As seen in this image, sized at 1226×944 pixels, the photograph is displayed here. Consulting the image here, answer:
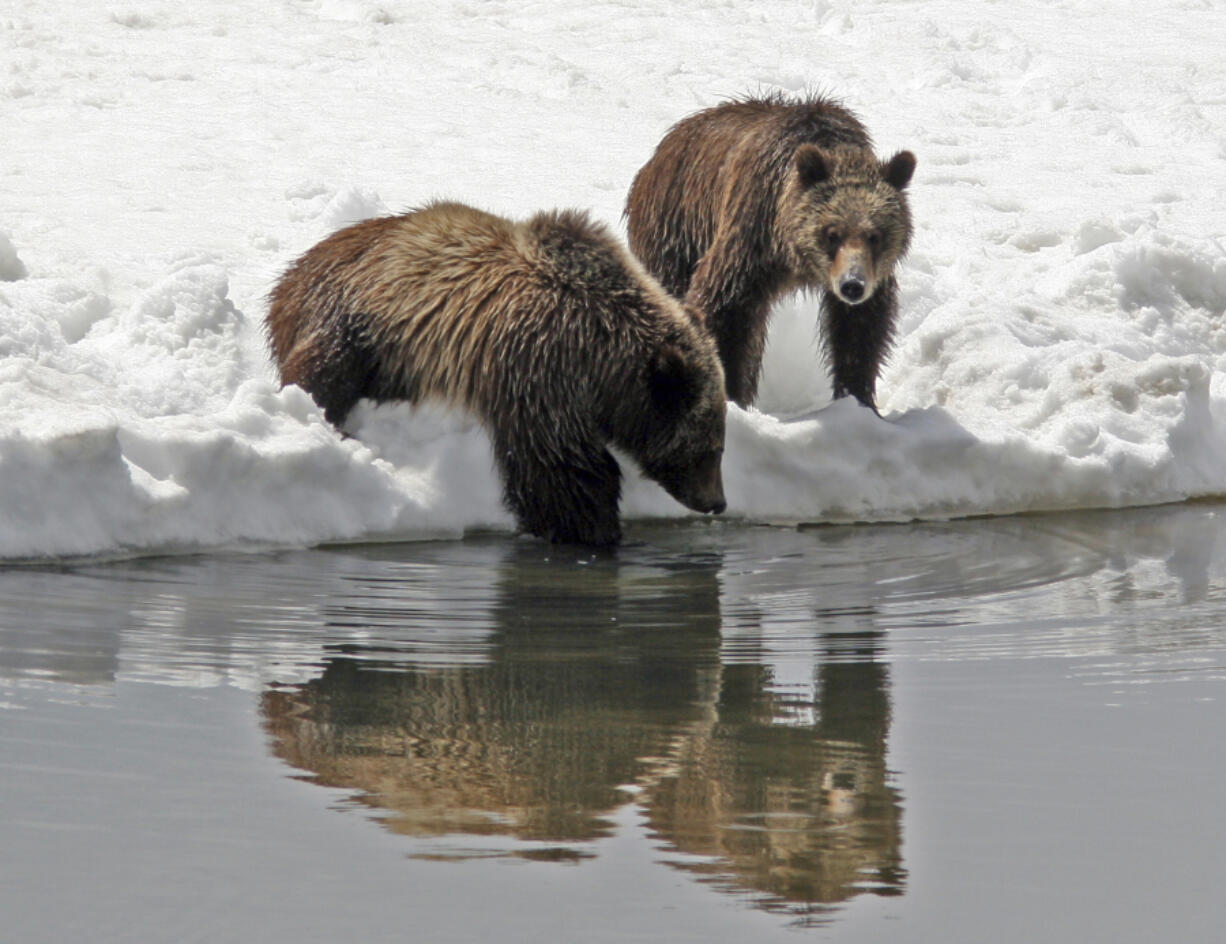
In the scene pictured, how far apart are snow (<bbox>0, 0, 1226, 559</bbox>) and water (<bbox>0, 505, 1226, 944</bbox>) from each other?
635mm

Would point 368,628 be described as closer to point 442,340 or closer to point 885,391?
point 442,340

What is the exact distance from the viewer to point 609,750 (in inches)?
191

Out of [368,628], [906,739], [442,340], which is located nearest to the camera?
[906,739]

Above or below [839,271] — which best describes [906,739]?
below

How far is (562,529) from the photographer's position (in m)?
8.18

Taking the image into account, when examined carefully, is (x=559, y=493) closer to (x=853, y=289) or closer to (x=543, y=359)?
(x=543, y=359)

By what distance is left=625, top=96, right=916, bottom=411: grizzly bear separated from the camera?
9.41 metres

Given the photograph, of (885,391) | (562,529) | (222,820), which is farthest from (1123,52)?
(222,820)

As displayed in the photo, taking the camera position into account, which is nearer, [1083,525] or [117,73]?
[1083,525]

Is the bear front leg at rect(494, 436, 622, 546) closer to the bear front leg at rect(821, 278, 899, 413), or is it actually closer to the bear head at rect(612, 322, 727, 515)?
the bear head at rect(612, 322, 727, 515)

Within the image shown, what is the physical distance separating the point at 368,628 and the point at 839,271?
387 centimetres

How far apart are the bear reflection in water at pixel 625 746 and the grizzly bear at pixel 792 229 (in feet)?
10.9

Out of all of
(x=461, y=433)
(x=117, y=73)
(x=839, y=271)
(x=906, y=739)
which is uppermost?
(x=117, y=73)

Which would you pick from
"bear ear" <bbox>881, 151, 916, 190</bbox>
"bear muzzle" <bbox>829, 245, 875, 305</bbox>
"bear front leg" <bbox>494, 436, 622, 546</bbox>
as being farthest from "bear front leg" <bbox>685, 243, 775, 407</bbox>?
"bear front leg" <bbox>494, 436, 622, 546</bbox>
